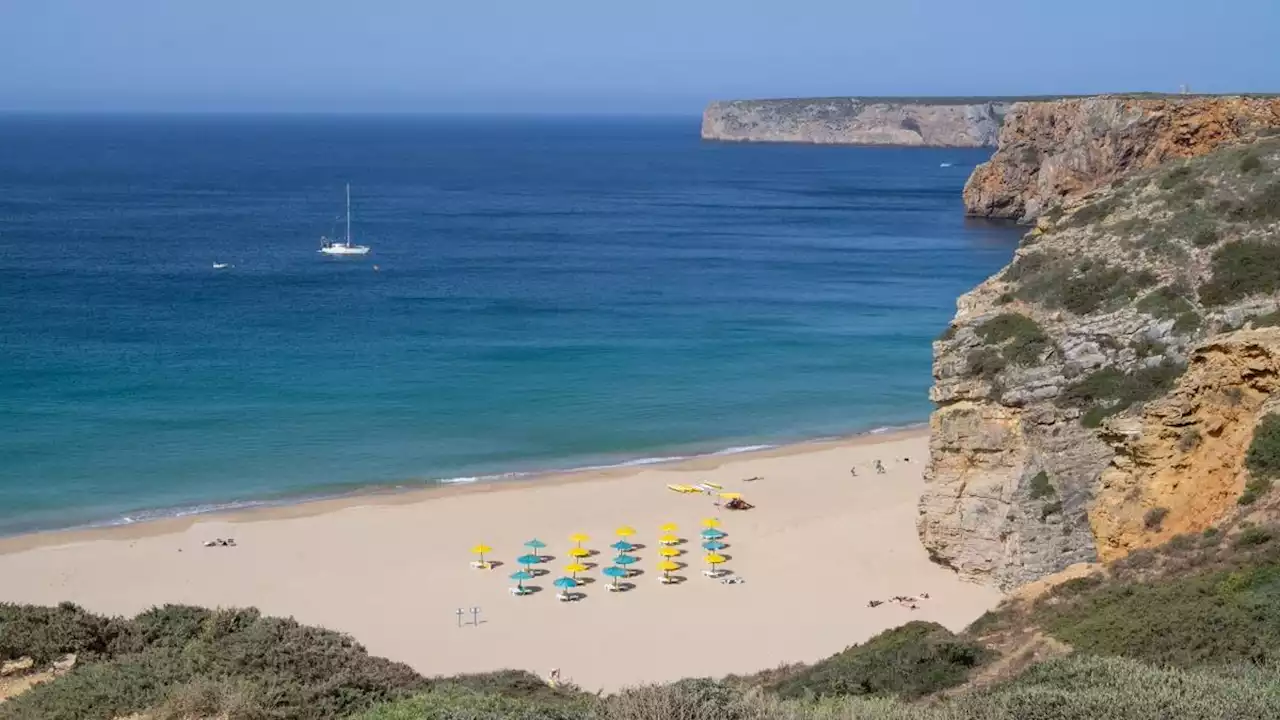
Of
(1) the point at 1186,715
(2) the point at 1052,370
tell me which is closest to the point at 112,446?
(2) the point at 1052,370

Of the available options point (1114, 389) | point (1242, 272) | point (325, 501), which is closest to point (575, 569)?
point (325, 501)

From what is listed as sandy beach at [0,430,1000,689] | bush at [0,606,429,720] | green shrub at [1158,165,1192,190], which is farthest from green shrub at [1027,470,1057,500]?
bush at [0,606,429,720]

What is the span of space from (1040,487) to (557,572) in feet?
30.7

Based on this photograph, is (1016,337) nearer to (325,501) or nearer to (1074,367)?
(1074,367)

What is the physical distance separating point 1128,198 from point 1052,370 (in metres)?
6.56

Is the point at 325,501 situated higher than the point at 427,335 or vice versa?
the point at 427,335

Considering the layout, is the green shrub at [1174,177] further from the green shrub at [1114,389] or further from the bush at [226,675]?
the bush at [226,675]

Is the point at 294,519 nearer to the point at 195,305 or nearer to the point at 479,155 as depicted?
the point at 195,305

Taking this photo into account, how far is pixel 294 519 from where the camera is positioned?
27.9 metres

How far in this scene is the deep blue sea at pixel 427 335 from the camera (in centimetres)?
3288

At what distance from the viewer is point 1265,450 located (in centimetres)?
1459

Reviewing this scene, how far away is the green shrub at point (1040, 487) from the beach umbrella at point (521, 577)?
932cm

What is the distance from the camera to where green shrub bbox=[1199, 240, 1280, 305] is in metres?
20.0

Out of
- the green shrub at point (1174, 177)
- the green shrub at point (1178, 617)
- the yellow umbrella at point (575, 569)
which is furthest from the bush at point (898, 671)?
the green shrub at point (1174, 177)
